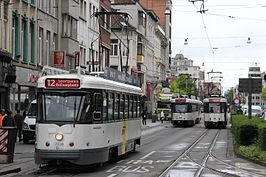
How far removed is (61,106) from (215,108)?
4171cm

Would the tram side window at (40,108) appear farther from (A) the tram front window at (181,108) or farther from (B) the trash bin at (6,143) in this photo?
(A) the tram front window at (181,108)

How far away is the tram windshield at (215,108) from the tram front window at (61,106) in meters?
41.3

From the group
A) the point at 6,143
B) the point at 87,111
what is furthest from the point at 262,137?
the point at 6,143

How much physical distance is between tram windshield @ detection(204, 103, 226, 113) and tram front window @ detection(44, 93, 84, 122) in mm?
41291

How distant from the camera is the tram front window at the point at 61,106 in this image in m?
18.5

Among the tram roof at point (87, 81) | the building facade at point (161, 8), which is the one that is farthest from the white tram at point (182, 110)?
the building facade at point (161, 8)

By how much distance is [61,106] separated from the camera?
18641 mm

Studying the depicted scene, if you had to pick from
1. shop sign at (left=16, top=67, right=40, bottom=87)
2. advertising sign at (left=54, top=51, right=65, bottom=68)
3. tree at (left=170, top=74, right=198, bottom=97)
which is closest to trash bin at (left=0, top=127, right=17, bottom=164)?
shop sign at (left=16, top=67, right=40, bottom=87)

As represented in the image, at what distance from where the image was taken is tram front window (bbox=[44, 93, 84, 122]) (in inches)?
728

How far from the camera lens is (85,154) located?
1833 centimetres

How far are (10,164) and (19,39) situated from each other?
20015 mm

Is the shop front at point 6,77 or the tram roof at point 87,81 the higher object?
the shop front at point 6,77

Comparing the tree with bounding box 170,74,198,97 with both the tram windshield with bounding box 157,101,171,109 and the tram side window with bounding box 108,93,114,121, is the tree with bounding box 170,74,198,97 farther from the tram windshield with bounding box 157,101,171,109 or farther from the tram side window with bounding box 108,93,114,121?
the tram side window with bounding box 108,93,114,121

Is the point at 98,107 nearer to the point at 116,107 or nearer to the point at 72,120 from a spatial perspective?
the point at 72,120
